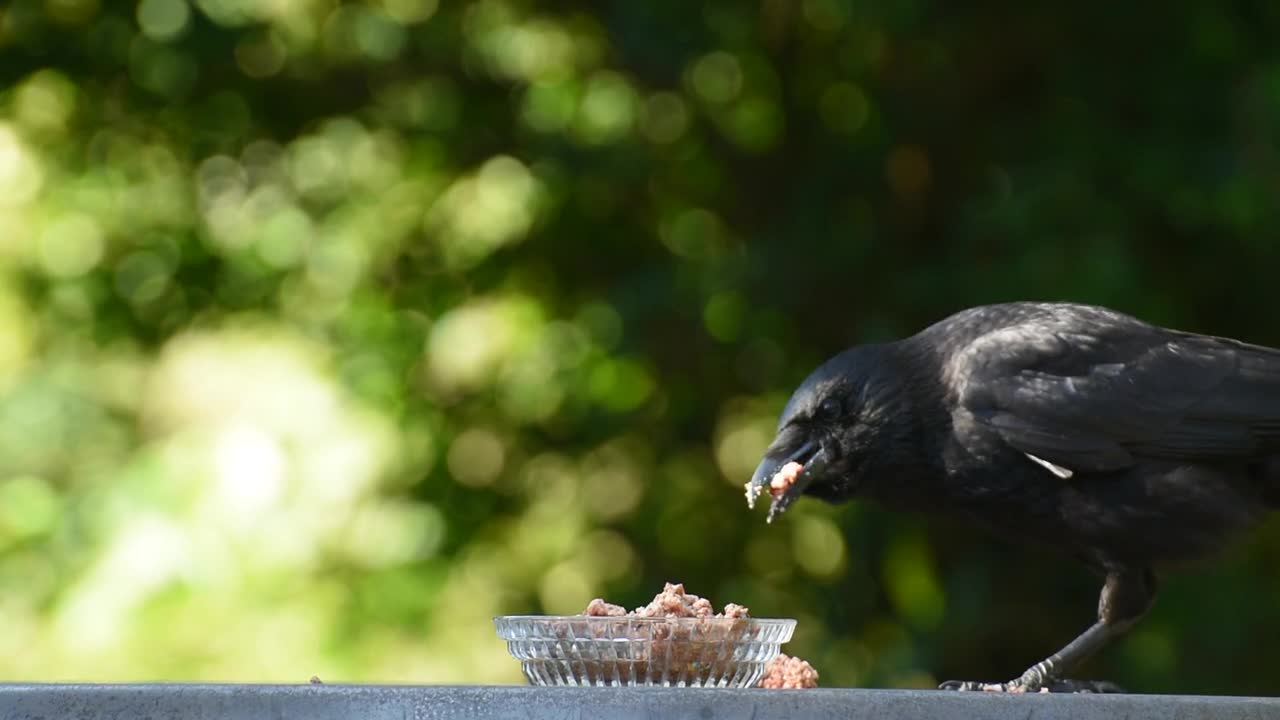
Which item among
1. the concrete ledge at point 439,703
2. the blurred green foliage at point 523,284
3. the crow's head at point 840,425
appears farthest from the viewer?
the blurred green foliage at point 523,284

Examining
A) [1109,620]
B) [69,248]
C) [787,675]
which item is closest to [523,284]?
[69,248]

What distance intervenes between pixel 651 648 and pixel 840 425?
1577mm

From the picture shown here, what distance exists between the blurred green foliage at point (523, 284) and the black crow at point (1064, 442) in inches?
88.4

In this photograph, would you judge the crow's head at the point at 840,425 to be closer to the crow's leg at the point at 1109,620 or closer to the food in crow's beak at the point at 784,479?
the food in crow's beak at the point at 784,479

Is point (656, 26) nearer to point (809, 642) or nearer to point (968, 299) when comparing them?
point (968, 299)

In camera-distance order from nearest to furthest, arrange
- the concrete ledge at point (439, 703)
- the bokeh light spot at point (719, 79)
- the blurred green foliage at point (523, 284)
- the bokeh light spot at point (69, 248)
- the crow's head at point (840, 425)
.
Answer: the concrete ledge at point (439, 703)
the crow's head at point (840, 425)
the blurred green foliage at point (523, 284)
the bokeh light spot at point (719, 79)
the bokeh light spot at point (69, 248)

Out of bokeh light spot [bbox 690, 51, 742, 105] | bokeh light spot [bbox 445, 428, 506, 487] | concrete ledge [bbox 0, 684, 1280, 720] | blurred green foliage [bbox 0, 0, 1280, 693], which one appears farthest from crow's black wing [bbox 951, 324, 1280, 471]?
bokeh light spot [bbox 445, 428, 506, 487]

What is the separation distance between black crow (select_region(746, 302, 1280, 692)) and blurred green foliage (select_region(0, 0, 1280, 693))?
2245 millimetres

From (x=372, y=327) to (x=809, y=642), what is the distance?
2.32 metres

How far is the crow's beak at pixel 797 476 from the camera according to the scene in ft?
14.0

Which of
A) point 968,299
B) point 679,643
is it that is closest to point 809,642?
point 968,299

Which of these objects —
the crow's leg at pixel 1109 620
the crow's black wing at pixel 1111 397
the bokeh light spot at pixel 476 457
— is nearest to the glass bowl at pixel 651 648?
the crow's leg at pixel 1109 620

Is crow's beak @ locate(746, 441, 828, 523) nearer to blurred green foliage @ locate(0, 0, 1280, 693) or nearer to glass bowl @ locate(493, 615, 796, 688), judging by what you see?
glass bowl @ locate(493, 615, 796, 688)

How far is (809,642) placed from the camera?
7.29 meters
